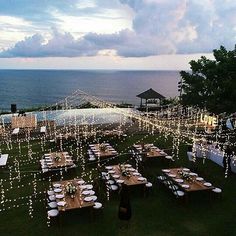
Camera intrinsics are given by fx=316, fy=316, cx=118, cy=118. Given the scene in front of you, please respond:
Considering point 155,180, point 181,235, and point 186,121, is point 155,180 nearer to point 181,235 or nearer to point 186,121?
point 181,235

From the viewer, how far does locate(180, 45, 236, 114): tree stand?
17.8 m

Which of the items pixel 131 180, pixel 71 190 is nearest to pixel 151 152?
pixel 131 180

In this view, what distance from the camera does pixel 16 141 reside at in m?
21.2

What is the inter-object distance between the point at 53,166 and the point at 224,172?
8.30 meters

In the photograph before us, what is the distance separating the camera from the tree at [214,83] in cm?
1777

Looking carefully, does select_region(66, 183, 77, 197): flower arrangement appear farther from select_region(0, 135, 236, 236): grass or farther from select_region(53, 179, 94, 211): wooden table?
select_region(0, 135, 236, 236): grass

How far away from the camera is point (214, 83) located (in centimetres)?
1906

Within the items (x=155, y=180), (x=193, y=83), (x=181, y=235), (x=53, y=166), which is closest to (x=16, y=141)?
(x=53, y=166)

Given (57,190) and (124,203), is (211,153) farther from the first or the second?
(124,203)

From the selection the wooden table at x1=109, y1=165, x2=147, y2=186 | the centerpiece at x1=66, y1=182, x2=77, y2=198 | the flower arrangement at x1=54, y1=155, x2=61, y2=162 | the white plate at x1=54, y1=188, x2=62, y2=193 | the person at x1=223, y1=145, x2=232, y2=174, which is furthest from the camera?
the flower arrangement at x1=54, y1=155, x2=61, y2=162

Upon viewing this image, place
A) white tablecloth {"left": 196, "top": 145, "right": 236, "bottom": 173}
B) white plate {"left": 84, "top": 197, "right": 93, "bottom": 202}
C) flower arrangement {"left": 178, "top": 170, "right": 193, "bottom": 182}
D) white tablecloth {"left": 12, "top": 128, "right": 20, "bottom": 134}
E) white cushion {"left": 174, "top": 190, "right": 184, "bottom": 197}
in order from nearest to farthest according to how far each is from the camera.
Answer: white plate {"left": 84, "top": 197, "right": 93, "bottom": 202} < white cushion {"left": 174, "top": 190, "right": 184, "bottom": 197} < flower arrangement {"left": 178, "top": 170, "right": 193, "bottom": 182} < white tablecloth {"left": 196, "top": 145, "right": 236, "bottom": 173} < white tablecloth {"left": 12, "top": 128, "right": 20, "bottom": 134}

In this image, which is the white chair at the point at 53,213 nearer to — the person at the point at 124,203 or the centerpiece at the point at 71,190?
the centerpiece at the point at 71,190

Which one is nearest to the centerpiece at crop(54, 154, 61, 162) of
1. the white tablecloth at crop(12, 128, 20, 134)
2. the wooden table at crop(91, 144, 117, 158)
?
the wooden table at crop(91, 144, 117, 158)

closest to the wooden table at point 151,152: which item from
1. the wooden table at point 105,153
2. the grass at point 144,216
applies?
the wooden table at point 105,153
